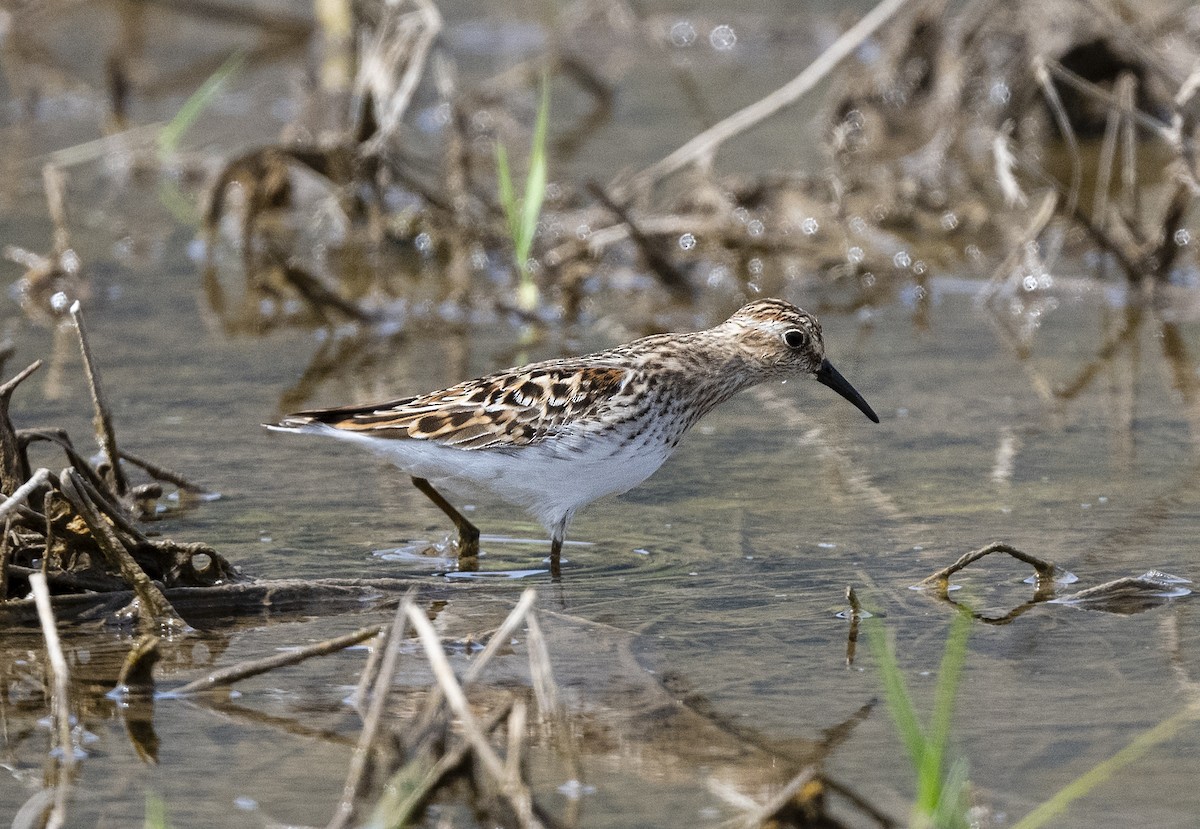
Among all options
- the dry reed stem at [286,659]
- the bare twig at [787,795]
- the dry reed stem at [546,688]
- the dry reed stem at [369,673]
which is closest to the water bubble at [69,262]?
the dry reed stem at [286,659]

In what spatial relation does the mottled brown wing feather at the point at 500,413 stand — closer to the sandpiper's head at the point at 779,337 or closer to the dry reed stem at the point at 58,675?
the sandpiper's head at the point at 779,337

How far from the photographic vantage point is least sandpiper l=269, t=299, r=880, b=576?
5.84 m

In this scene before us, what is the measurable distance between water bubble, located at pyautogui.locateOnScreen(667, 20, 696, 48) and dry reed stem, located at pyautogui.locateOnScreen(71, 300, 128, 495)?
1238 cm

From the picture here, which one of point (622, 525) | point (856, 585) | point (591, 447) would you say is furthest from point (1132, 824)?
point (622, 525)

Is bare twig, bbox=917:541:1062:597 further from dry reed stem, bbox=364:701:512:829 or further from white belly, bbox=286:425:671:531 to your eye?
dry reed stem, bbox=364:701:512:829

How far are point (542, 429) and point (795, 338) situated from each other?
1.14 m

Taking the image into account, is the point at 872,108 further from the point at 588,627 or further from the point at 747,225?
the point at 588,627

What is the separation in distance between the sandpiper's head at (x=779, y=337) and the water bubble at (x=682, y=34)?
11.5 metres

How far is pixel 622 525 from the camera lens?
6473 mm

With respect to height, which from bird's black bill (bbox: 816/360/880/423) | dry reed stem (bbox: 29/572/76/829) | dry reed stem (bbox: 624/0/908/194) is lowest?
dry reed stem (bbox: 29/572/76/829)

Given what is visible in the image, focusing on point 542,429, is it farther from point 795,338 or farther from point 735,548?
point 795,338

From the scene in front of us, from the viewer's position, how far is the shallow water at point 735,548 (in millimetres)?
4207

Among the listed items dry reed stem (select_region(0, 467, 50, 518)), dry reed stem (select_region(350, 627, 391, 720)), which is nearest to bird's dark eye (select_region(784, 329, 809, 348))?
dry reed stem (select_region(350, 627, 391, 720))

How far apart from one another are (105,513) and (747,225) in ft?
21.5
